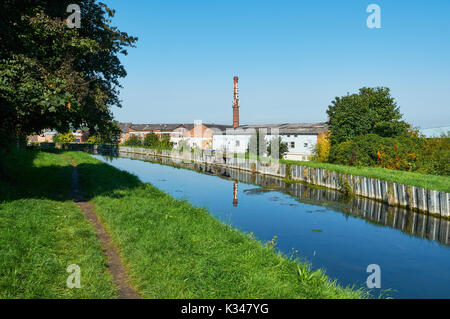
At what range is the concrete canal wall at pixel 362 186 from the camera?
17.3m

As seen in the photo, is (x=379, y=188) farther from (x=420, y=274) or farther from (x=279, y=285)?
(x=279, y=285)

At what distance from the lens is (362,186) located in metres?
23.0

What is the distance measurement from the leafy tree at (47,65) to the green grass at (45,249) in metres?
3.09

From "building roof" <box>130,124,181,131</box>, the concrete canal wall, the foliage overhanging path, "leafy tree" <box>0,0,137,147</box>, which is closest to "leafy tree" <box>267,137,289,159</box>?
the concrete canal wall

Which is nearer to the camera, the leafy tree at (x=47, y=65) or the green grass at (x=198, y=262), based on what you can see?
the green grass at (x=198, y=262)

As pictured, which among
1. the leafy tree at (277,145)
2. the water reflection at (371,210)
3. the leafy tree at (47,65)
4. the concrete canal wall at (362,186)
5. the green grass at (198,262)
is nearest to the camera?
the green grass at (198,262)

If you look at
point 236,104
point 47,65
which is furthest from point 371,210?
point 236,104

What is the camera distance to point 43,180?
55.0 ft

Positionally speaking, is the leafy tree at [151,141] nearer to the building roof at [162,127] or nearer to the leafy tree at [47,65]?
the building roof at [162,127]

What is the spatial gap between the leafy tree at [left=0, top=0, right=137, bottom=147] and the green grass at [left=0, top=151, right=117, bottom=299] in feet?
10.1

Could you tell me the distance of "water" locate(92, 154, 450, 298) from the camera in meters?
10.3

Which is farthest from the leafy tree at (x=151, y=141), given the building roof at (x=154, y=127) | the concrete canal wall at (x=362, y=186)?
the building roof at (x=154, y=127)

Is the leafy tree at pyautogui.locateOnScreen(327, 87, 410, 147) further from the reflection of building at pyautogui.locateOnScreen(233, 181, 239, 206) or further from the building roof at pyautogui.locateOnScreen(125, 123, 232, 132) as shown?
the building roof at pyautogui.locateOnScreen(125, 123, 232, 132)

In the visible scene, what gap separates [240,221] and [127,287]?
412 inches
